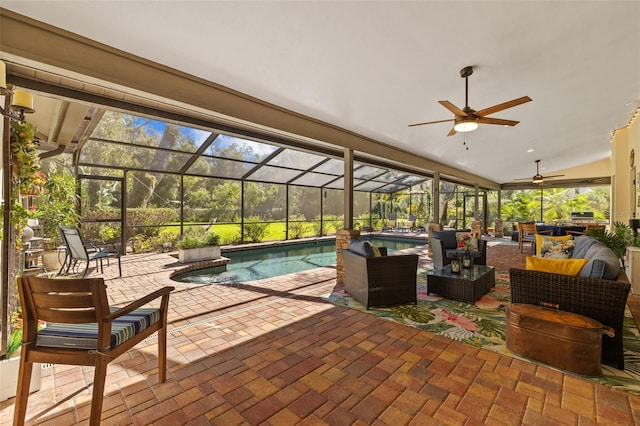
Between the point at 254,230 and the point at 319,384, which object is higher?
the point at 254,230

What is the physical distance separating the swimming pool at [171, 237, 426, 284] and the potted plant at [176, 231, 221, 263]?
460 mm

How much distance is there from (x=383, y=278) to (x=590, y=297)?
6.47 feet

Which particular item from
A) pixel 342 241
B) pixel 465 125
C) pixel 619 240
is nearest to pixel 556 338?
pixel 465 125

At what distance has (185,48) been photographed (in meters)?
2.47

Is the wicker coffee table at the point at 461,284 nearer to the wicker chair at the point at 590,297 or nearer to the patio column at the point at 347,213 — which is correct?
the wicker chair at the point at 590,297

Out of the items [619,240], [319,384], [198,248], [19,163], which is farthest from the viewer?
[198,248]

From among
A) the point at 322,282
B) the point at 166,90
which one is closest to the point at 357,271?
the point at 322,282

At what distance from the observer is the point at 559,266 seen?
2.80 metres

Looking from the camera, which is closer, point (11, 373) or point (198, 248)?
point (11, 373)

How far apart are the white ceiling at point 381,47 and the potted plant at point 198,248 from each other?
4.22 m

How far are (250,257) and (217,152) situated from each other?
3062mm

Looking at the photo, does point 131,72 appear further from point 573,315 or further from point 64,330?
point 573,315

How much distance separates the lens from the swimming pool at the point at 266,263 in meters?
5.61

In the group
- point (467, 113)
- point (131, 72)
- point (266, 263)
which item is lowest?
point (266, 263)
